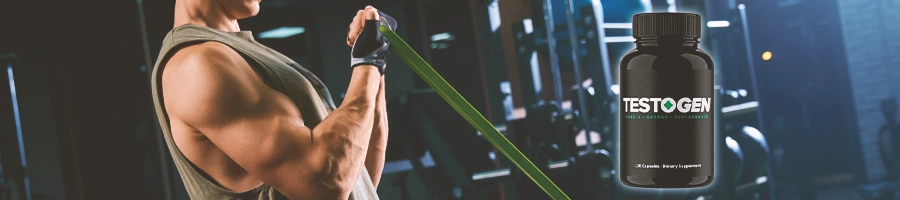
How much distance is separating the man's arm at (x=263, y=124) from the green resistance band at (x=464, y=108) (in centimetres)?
11

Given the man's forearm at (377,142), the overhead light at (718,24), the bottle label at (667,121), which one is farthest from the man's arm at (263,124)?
the overhead light at (718,24)

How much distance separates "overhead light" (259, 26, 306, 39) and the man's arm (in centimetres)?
77

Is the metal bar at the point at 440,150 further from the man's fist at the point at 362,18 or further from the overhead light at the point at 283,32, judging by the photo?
the man's fist at the point at 362,18

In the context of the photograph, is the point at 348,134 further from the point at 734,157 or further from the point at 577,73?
the point at 734,157

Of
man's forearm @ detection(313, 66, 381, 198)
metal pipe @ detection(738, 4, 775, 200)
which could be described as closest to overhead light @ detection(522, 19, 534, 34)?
metal pipe @ detection(738, 4, 775, 200)

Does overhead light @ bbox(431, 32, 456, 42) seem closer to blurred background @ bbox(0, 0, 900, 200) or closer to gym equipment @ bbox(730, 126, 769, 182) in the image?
blurred background @ bbox(0, 0, 900, 200)

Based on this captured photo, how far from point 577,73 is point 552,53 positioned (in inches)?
4.0

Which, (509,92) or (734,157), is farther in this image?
(734,157)

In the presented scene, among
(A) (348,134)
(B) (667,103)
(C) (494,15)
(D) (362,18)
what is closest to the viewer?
(B) (667,103)

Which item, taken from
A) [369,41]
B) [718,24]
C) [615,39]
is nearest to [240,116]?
[369,41]

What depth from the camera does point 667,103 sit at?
125cm

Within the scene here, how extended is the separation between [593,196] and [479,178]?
40 cm

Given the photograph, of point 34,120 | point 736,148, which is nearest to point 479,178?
point 736,148

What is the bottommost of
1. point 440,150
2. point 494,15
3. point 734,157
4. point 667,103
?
point 734,157
